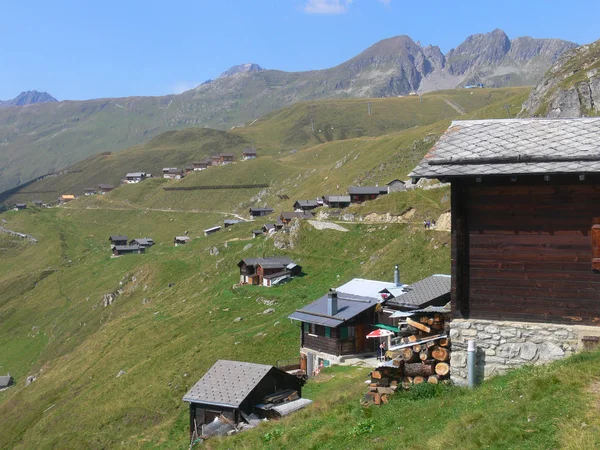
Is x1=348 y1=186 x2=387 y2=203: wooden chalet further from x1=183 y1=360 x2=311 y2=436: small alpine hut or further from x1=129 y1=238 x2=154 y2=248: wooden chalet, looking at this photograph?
x1=183 y1=360 x2=311 y2=436: small alpine hut

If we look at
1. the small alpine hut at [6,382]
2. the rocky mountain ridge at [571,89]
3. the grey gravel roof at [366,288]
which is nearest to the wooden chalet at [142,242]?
the small alpine hut at [6,382]

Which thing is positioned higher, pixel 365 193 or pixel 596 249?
pixel 596 249

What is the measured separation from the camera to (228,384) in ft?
103

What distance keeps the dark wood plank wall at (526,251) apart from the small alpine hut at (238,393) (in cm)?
1462

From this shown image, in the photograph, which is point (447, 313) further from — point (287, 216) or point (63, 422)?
point (287, 216)

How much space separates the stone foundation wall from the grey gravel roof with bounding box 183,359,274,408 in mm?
15303

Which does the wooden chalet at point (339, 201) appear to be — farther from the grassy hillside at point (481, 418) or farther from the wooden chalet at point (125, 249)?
the grassy hillside at point (481, 418)

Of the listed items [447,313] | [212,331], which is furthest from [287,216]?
[447,313]

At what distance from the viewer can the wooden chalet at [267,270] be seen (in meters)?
69.8

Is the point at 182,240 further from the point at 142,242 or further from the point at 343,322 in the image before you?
the point at 343,322

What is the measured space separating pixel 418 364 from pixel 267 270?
2071 inches

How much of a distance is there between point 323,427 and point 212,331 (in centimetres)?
4234

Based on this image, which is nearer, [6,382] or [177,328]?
[177,328]

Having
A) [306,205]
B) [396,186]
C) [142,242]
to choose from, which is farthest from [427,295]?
[142,242]
